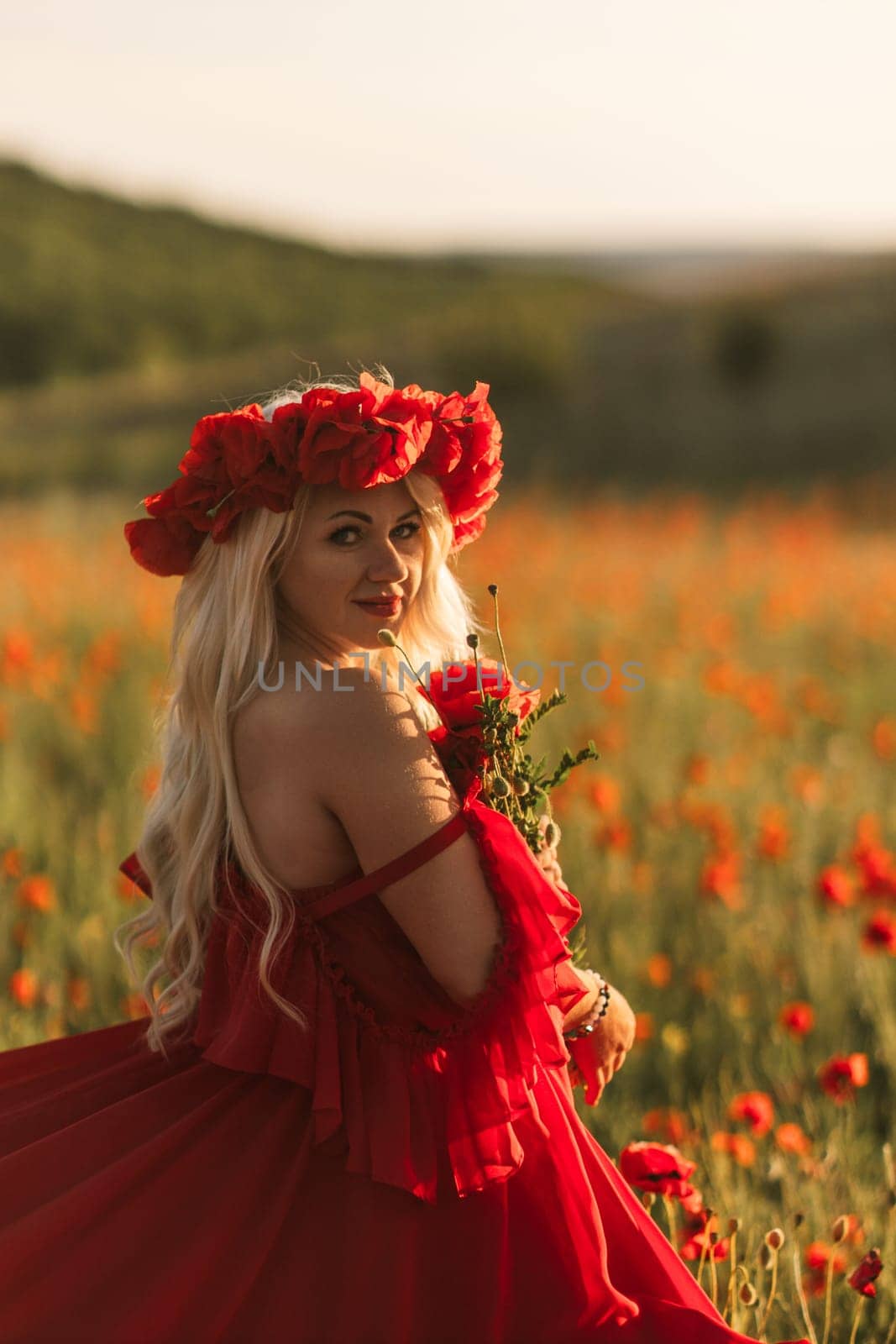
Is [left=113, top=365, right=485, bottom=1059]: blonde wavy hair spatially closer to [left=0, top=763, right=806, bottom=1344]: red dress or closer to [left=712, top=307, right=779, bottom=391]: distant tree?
[left=0, top=763, right=806, bottom=1344]: red dress

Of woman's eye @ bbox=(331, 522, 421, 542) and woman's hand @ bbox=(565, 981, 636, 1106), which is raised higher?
woman's eye @ bbox=(331, 522, 421, 542)

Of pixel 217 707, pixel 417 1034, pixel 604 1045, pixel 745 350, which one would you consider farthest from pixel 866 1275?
pixel 745 350

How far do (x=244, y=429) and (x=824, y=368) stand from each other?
62.3ft

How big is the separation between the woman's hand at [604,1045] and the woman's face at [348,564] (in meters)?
0.66

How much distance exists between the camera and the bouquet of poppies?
1.77 m

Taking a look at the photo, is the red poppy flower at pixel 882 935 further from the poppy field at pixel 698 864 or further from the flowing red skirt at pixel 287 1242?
the flowing red skirt at pixel 287 1242

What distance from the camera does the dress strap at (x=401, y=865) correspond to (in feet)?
5.46

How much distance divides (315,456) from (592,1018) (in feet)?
2.93

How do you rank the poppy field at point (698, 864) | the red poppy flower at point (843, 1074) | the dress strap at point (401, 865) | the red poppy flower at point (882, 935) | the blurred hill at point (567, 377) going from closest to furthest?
the dress strap at point (401, 865)
the red poppy flower at point (843, 1074)
the poppy field at point (698, 864)
the red poppy flower at point (882, 935)
the blurred hill at point (567, 377)

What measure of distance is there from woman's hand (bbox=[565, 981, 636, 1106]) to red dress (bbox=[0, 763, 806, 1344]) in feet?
0.45

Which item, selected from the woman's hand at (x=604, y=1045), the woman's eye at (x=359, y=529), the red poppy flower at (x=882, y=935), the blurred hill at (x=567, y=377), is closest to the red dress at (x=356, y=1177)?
the woman's hand at (x=604, y=1045)

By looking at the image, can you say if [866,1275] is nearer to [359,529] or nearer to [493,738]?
[493,738]

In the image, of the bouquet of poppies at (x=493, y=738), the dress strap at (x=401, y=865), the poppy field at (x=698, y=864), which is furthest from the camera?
the poppy field at (x=698, y=864)

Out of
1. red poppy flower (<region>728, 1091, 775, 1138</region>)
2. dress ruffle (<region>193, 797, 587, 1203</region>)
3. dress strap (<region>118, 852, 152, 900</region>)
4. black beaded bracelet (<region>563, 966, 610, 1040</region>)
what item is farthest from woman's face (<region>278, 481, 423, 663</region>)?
red poppy flower (<region>728, 1091, 775, 1138</region>)
